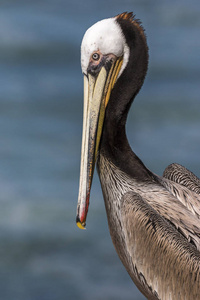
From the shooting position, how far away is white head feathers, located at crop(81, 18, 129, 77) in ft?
24.2

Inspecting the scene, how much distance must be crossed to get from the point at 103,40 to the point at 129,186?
1210 mm

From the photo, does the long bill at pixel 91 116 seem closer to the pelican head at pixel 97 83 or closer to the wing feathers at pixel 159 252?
the pelican head at pixel 97 83

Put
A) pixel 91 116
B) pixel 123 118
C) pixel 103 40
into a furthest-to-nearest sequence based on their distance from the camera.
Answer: pixel 123 118 → pixel 91 116 → pixel 103 40

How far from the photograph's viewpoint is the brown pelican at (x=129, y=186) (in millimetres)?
7215

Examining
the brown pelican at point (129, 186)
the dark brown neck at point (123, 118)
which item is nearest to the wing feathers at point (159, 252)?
the brown pelican at point (129, 186)

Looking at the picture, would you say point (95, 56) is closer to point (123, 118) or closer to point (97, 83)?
point (97, 83)

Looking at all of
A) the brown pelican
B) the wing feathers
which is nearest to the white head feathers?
the brown pelican

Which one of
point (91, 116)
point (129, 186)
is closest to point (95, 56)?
point (91, 116)

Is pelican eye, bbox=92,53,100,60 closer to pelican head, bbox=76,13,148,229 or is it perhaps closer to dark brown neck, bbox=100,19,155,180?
pelican head, bbox=76,13,148,229

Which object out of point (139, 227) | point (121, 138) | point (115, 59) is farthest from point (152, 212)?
point (115, 59)

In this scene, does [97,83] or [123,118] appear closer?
[97,83]

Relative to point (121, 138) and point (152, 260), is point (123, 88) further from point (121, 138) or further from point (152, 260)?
point (152, 260)

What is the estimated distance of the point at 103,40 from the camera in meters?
7.43

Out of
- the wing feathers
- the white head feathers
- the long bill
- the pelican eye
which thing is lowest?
the wing feathers
